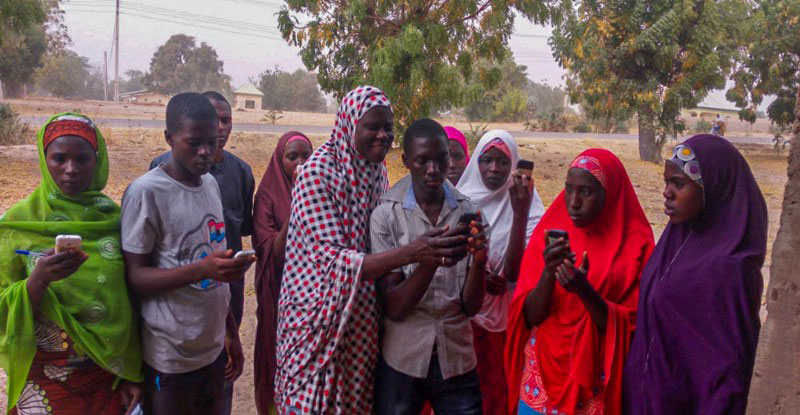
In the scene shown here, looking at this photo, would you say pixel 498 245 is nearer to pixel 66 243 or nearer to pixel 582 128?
pixel 66 243

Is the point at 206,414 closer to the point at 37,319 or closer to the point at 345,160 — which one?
the point at 37,319

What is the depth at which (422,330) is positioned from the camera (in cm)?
236

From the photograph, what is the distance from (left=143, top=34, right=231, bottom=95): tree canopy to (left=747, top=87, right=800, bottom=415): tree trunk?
60.2 metres

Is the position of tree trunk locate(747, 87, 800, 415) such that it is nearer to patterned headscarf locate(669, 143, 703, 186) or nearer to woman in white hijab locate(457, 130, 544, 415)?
patterned headscarf locate(669, 143, 703, 186)

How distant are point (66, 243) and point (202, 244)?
513mm

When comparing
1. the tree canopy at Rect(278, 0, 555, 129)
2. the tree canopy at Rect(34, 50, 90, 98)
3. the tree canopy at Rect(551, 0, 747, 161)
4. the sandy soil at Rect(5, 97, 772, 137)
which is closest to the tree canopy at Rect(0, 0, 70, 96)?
the sandy soil at Rect(5, 97, 772, 137)

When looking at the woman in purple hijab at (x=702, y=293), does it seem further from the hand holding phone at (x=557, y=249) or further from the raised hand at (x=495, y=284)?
the raised hand at (x=495, y=284)

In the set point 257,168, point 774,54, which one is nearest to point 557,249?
point 257,168

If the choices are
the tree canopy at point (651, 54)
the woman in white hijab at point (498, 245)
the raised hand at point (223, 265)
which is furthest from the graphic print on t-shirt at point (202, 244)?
the tree canopy at point (651, 54)

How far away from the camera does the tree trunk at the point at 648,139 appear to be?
737 inches

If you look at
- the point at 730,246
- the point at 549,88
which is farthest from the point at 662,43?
the point at 549,88

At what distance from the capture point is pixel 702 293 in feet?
7.20

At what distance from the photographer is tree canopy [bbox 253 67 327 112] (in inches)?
2238

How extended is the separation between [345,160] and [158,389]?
3.71 ft
